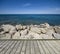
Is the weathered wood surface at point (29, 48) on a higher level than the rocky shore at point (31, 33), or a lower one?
higher

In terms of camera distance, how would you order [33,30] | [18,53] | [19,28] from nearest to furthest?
[18,53] < [33,30] < [19,28]

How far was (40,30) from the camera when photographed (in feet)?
26.9

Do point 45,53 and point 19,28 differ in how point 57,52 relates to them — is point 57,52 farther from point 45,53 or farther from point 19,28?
point 19,28

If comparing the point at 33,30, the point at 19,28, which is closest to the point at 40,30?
the point at 33,30

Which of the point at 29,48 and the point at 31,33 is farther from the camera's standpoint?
the point at 31,33

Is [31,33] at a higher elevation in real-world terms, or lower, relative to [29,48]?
lower

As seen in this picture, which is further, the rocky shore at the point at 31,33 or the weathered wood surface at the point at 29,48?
the rocky shore at the point at 31,33

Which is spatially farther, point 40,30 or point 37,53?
point 40,30

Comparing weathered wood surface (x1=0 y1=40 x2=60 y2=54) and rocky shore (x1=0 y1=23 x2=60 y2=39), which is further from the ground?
weathered wood surface (x1=0 y1=40 x2=60 y2=54)

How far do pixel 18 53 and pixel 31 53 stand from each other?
453 millimetres

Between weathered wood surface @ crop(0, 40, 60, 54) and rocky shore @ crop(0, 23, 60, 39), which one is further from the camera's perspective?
rocky shore @ crop(0, 23, 60, 39)

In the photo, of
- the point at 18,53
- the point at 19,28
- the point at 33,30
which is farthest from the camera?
the point at 19,28

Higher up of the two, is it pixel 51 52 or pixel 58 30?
pixel 51 52

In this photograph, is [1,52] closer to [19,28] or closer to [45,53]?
[45,53]
